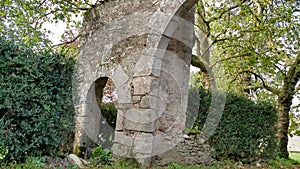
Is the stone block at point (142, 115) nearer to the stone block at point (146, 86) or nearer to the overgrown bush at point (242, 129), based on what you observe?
the stone block at point (146, 86)

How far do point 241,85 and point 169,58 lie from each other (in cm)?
471

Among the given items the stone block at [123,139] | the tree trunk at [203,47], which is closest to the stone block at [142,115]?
the stone block at [123,139]

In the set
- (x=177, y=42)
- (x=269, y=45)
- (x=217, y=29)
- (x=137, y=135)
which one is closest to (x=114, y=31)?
(x=177, y=42)

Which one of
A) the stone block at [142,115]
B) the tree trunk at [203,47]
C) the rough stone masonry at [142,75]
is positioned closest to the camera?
the stone block at [142,115]

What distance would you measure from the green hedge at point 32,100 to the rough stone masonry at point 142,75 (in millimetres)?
470

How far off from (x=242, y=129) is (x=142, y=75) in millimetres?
3272

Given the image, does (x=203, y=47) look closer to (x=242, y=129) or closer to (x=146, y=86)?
(x=242, y=129)

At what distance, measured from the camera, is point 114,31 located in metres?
6.27

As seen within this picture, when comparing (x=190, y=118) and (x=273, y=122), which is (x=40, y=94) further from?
(x=273, y=122)

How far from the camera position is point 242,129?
700 cm

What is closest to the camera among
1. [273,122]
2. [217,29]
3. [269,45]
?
[273,122]

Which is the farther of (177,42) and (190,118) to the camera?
(190,118)

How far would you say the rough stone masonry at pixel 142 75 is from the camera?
514cm

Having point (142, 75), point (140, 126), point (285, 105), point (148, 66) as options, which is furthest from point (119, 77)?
point (285, 105)
